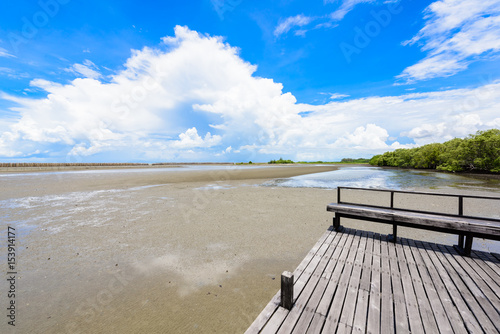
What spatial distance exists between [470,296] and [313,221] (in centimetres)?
597

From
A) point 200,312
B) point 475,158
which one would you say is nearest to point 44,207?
point 200,312

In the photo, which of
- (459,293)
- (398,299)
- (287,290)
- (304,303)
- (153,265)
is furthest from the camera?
(153,265)

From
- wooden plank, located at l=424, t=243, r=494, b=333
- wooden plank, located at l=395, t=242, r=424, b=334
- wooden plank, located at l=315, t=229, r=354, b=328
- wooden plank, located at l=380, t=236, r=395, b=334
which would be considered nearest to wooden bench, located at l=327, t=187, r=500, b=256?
wooden plank, located at l=424, t=243, r=494, b=333

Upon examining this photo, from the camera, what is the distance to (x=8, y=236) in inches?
306

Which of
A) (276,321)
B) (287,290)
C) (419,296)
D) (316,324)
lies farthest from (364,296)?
(276,321)

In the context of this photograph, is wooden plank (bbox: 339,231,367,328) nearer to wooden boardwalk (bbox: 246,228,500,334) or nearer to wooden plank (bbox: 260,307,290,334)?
wooden boardwalk (bbox: 246,228,500,334)

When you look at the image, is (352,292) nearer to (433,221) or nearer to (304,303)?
(304,303)

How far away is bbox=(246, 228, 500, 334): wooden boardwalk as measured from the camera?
292 centimetres

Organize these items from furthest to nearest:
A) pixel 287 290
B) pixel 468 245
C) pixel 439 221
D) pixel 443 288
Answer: pixel 439 221
pixel 468 245
pixel 443 288
pixel 287 290

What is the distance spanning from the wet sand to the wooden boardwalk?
3.53ft

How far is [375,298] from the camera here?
3508mm

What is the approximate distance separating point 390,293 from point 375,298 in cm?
41

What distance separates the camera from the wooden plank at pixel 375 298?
2895 millimetres

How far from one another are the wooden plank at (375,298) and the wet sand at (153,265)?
2.03 meters
